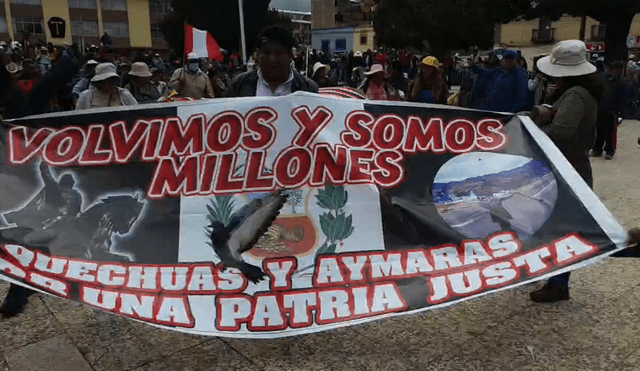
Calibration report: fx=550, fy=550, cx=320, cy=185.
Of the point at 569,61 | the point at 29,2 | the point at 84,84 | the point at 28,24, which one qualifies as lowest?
the point at 84,84

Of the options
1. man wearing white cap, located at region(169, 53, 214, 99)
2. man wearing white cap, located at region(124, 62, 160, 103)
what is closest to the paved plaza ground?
man wearing white cap, located at region(124, 62, 160, 103)

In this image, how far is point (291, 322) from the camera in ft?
8.67

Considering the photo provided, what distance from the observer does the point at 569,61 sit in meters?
3.45

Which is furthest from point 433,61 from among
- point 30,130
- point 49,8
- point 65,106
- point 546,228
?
point 49,8

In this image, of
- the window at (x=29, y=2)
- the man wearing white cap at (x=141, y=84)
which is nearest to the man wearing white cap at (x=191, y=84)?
the man wearing white cap at (x=141, y=84)

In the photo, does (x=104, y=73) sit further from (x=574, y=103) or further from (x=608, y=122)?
(x=608, y=122)

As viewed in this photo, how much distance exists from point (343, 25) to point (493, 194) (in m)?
62.6

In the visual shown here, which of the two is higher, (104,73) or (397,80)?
(104,73)

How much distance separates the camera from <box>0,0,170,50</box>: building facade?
4953 centimetres

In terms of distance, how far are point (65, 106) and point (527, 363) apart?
32.7 ft

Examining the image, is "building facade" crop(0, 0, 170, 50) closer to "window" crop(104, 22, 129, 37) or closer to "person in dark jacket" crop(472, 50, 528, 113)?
"window" crop(104, 22, 129, 37)

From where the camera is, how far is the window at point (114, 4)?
2092 inches

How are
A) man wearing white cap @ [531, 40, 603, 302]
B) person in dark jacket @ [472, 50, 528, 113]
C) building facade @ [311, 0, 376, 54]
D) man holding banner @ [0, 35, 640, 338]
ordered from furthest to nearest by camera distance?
1. building facade @ [311, 0, 376, 54]
2. person in dark jacket @ [472, 50, 528, 113]
3. man wearing white cap @ [531, 40, 603, 302]
4. man holding banner @ [0, 35, 640, 338]

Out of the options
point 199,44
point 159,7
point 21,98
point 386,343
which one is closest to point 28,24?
point 159,7
